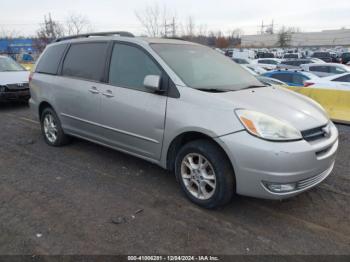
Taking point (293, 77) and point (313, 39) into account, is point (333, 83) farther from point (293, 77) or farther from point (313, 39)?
point (313, 39)

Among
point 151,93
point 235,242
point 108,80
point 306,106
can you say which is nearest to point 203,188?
point 235,242

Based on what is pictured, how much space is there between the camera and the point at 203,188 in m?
3.36

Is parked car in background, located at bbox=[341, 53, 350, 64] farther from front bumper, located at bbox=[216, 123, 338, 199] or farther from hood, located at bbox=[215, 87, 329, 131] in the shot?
front bumper, located at bbox=[216, 123, 338, 199]

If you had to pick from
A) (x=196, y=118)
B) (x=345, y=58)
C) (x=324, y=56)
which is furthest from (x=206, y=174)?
(x=324, y=56)

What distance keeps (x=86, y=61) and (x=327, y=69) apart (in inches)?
534

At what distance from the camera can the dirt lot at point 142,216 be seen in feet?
9.09

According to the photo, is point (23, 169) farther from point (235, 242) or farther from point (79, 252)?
point (235, 242)

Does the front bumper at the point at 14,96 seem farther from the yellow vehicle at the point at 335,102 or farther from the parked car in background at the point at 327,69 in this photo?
the parked car in background at the point at 327,69

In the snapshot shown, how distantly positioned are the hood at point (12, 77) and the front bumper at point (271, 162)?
804cm

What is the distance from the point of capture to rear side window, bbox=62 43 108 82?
4346 millimetres

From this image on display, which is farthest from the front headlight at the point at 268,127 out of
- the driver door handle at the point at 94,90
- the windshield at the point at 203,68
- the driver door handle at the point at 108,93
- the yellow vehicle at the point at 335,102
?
the yellow vehicle at the point at 335,102

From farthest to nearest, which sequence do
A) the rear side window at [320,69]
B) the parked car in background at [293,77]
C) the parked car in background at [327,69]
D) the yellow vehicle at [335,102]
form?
the rear side window at [320,69] → the parked car in background at [327,69] → the parked car in background at [293,77] → the yellow vehicle at [335,102]

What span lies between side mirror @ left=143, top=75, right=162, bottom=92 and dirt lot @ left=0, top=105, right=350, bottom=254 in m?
1.28

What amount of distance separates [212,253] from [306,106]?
194cm
